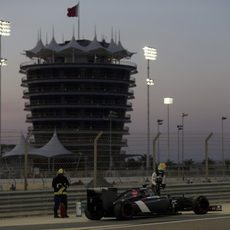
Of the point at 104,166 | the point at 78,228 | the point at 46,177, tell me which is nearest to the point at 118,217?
the point at 78,228

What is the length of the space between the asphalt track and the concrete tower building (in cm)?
9091

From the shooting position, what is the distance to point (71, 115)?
111 meters

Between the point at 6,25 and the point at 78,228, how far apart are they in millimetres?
23880

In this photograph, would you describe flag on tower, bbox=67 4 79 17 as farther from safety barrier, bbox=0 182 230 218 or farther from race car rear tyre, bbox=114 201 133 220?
race car rear tyre, bbox=114 201 133 220

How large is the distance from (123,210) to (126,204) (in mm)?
190

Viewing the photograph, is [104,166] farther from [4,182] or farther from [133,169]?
[4,182]

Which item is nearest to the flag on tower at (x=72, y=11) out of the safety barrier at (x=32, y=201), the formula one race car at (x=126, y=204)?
the safety barrier at (x=32, y=201)

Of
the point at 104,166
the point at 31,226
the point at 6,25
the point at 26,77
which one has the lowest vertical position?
the point at 31,226

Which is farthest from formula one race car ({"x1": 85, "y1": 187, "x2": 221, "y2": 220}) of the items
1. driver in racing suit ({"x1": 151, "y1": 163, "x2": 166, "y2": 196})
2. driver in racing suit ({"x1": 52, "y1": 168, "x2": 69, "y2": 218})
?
driver in racing suit ({"x1": 151, "y1": 163, "x2": 166, "y2": 196})

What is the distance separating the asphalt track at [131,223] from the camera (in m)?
13.8

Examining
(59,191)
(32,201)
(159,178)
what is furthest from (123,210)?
(32,201)

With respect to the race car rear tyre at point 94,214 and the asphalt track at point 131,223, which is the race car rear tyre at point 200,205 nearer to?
the asphalt track at point 131,223

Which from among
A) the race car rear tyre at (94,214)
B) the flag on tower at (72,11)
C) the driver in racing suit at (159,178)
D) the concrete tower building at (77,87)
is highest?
the flag on tower at (72,11)

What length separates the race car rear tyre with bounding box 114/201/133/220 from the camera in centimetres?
1583
